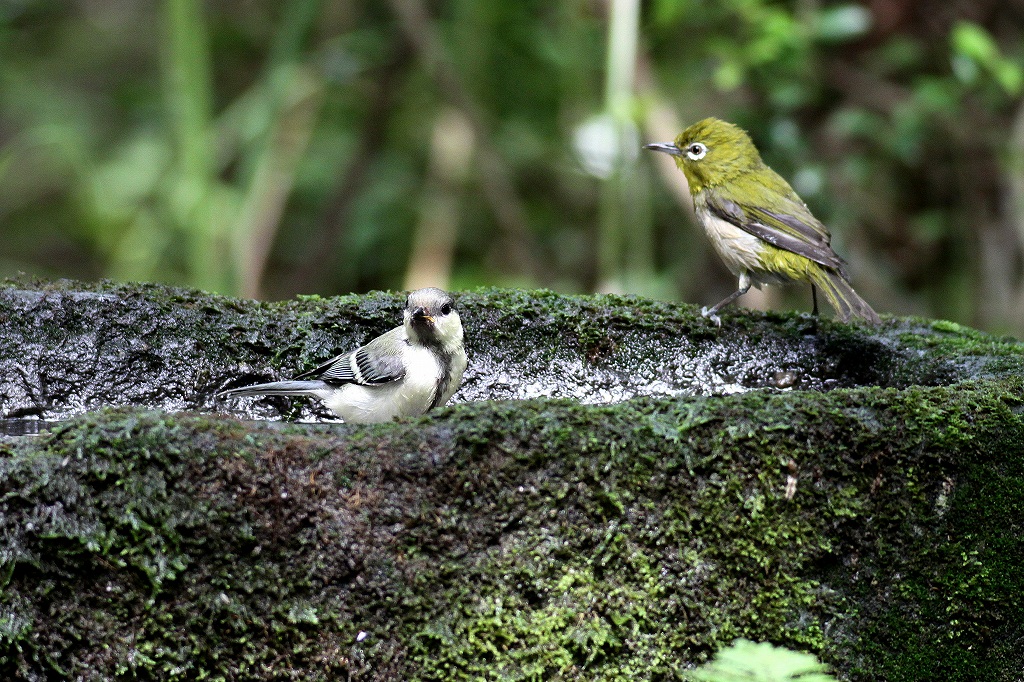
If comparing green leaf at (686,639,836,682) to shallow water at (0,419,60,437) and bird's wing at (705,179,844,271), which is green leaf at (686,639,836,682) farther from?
shallow water at (0,419,60,437)

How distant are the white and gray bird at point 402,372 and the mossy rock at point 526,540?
135cm

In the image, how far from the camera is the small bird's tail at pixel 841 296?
15.0 ft

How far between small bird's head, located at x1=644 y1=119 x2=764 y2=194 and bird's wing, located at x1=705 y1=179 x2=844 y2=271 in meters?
0.16

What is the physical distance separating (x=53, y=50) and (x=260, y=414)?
335 inches

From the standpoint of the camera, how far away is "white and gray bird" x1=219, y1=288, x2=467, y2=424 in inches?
166

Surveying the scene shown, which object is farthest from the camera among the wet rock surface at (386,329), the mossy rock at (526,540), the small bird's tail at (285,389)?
the wet rock surface at (386,329)

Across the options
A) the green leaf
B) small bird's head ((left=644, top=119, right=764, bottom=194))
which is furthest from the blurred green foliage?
the green leaf

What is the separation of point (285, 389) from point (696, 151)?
2558mm

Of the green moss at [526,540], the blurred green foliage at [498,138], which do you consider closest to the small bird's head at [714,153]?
the blurred green foliage at [498,138]

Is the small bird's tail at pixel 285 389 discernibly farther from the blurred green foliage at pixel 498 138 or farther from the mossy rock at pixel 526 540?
the blurred green foliage at pixel 498 138

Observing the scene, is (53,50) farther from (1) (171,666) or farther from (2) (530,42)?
(1) (171,666)

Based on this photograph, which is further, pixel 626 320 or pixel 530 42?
pixel 530 42

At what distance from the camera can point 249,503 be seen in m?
2.56

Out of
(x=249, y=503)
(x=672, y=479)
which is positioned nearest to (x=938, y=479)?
(x=672, y=479)
